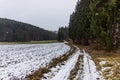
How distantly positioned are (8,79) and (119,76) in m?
6.99

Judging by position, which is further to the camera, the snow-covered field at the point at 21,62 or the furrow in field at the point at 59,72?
the snow-covered field at the point at 21,62

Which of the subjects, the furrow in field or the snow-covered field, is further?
the snow-covered field

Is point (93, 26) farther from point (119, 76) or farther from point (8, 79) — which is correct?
point (8, 79)

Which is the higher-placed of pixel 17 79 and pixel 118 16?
pixel 118 16

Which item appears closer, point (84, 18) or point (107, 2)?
point (107, 2)

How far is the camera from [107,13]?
4853 centimetres

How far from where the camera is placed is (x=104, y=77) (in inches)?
763

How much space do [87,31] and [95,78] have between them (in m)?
63.7

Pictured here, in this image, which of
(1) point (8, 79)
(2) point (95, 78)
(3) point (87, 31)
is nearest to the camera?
(1) point (8, 79)

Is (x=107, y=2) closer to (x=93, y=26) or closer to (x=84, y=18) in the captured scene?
(x=93, y=26)

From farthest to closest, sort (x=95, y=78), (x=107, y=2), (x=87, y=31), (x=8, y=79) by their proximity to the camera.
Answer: (x=87, y=31)
(x=107, y=2)
(x=95, y=78)
(x=8, y=79)

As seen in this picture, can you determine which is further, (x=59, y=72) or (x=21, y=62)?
(x=21, y=62)

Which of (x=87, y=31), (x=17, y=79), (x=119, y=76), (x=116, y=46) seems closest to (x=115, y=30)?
(x=116, y=46)

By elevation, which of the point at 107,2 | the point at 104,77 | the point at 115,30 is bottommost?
the point at 104,77
